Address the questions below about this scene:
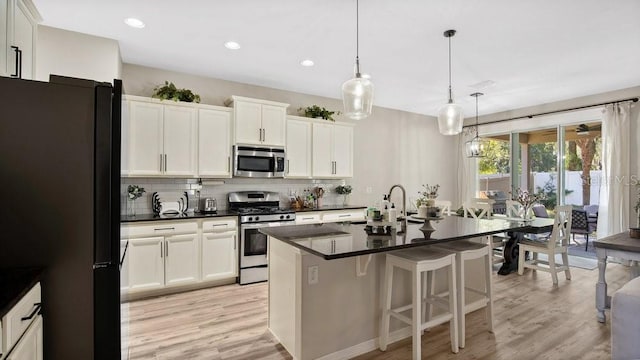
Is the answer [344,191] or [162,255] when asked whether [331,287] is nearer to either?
[162,255]

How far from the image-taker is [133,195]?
148 inches

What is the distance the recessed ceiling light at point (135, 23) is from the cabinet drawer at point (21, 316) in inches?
96.9

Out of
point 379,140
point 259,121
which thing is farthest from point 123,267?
point 379,140

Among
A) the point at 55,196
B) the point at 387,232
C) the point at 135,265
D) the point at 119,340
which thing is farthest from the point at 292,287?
the point at 135,265

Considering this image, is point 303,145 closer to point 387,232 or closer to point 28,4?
point 387,232

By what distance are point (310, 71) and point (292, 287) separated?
2.95 m

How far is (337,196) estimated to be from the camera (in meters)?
5.63

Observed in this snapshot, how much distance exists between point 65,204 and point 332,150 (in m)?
3.92

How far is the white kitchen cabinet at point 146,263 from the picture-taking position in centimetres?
341

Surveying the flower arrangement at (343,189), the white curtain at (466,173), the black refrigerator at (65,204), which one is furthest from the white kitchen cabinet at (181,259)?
the white curtain at (466,173)

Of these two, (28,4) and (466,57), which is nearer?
(28,4)

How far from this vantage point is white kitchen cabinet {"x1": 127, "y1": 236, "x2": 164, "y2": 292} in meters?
3.41

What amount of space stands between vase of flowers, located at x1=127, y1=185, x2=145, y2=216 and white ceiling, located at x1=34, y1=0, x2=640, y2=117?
1560 mm

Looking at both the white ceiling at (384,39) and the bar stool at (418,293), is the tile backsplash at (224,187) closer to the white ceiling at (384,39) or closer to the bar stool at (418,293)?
the white ceiling at (384,39)
